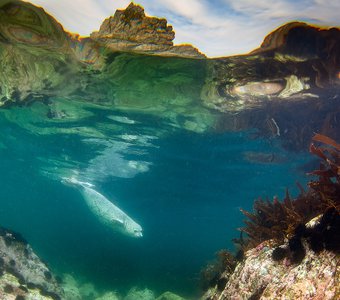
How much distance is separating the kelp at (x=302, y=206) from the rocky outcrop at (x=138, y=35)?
16.7 ft

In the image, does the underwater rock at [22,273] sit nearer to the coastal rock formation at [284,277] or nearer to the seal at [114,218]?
the coastal rock formation at [284,277]

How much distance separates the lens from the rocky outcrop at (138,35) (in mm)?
7961

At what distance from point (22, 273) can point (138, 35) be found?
10.6m

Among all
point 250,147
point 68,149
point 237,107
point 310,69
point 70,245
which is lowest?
point 70,245

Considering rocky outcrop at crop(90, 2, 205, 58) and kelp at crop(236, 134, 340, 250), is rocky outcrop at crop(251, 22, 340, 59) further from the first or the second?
kelp at crop(236, 134, 340, 250)

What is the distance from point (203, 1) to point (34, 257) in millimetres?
13038

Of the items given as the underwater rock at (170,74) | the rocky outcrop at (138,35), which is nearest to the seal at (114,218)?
the underwater rock at (170,74)

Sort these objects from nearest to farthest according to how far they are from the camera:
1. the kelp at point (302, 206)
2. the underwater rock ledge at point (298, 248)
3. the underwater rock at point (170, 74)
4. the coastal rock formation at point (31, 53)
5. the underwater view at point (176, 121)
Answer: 1. the underwater rock ledge at point (298, 248)
2. the kelp at point (302, 206)
3. the underwater view at point (176, 121)
4. the underwater rock at point (170, 74)
5. the coastal rock formation at point (31, 53)

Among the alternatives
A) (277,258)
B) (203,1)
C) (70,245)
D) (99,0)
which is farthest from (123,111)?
(70,245)

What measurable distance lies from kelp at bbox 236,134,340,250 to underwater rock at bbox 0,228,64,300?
8.14 m

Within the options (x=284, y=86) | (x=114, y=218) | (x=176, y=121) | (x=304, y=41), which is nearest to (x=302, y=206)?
(x=304, y=41)

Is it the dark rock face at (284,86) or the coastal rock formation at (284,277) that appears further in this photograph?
the dark rock face at (284,86)

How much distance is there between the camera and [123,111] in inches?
627

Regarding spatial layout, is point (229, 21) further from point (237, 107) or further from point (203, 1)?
point (237, 107)
